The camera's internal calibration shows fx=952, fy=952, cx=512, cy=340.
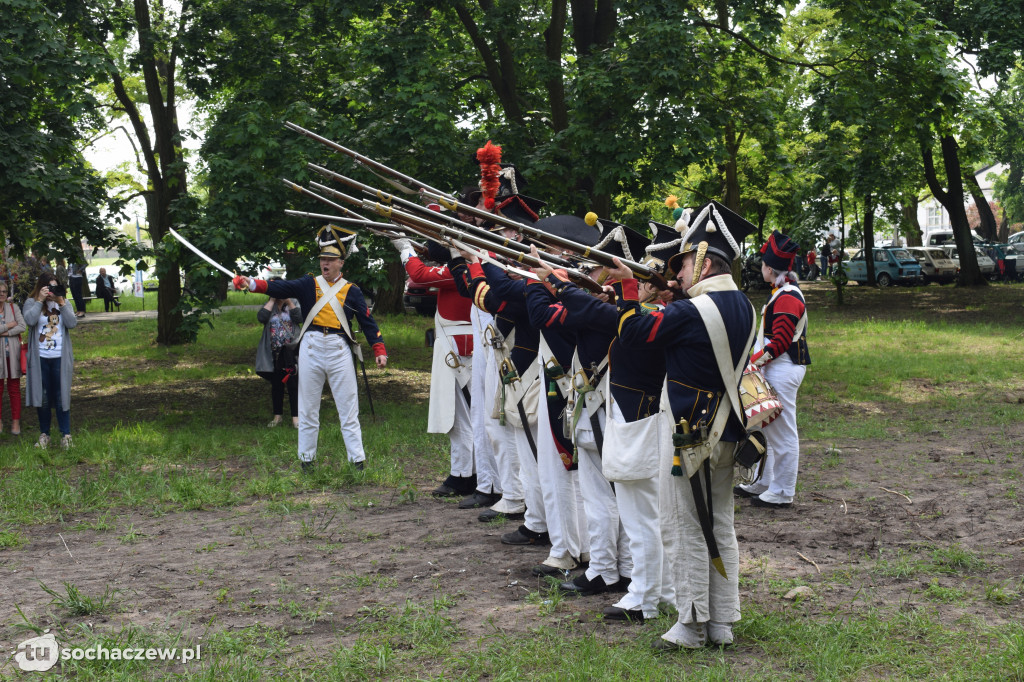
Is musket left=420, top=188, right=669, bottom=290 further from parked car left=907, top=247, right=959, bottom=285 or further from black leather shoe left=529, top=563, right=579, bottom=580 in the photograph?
parked car left=907, top=247, right=959, bottom=285

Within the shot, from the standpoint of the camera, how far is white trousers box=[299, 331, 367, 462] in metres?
8.90

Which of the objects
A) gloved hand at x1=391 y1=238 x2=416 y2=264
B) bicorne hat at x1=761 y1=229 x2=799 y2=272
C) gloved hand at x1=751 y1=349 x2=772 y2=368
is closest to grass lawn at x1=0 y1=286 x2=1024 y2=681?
gloved hand at x1=751 y1=349 x2=772 y2=368

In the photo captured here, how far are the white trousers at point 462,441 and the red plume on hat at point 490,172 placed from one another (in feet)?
6.66

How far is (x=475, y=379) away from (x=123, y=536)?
3.04 metres

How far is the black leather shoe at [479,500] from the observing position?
8055mm

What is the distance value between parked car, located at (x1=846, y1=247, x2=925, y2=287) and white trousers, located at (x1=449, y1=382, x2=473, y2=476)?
2975cm

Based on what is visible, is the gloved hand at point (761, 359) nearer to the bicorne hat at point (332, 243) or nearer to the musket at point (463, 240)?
the musket at point (463, 240)

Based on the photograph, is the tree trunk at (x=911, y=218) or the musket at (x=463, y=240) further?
the tree trunk at (x=911, y=218)

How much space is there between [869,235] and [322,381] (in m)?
28.4

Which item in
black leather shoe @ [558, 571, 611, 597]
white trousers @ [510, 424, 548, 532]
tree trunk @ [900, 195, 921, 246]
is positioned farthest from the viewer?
tree trunk @ [900, 195, 921, 246]

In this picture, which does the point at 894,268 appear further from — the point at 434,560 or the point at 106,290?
the point at 434,560

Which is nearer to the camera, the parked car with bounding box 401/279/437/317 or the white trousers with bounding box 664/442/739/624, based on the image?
the white trousers with bounding box 664/442/739/624

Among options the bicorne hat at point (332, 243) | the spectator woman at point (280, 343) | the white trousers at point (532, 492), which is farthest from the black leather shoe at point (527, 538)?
the spectator woman at point (280, 343)

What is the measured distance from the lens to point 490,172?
713 cm
